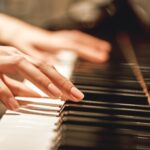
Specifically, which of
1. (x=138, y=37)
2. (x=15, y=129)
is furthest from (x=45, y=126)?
(x=138, y=37)

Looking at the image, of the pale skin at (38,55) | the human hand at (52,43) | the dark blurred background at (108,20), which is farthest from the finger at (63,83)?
the dark blurred background at (108,20)

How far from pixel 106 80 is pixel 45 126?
1.22ft

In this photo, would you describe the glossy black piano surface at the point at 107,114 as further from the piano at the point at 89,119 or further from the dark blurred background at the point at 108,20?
the dark blurred background at the point at 108,20

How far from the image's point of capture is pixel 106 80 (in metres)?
1.16

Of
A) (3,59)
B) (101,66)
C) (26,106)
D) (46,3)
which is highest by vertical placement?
(3,59)

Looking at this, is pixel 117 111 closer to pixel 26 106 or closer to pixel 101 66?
pixel 26 106

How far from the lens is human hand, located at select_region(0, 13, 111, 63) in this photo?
4.87 feet

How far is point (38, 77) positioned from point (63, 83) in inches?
2.5

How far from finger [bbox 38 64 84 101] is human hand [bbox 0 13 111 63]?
509mm

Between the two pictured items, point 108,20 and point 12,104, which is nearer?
point 12,104

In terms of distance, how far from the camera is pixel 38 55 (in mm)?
1495

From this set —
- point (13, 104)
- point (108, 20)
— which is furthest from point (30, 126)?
point (108, 20)

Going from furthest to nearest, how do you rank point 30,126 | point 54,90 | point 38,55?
point 38,55, point 54,90, point 30,126

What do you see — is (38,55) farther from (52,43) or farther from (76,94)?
(76,94)
